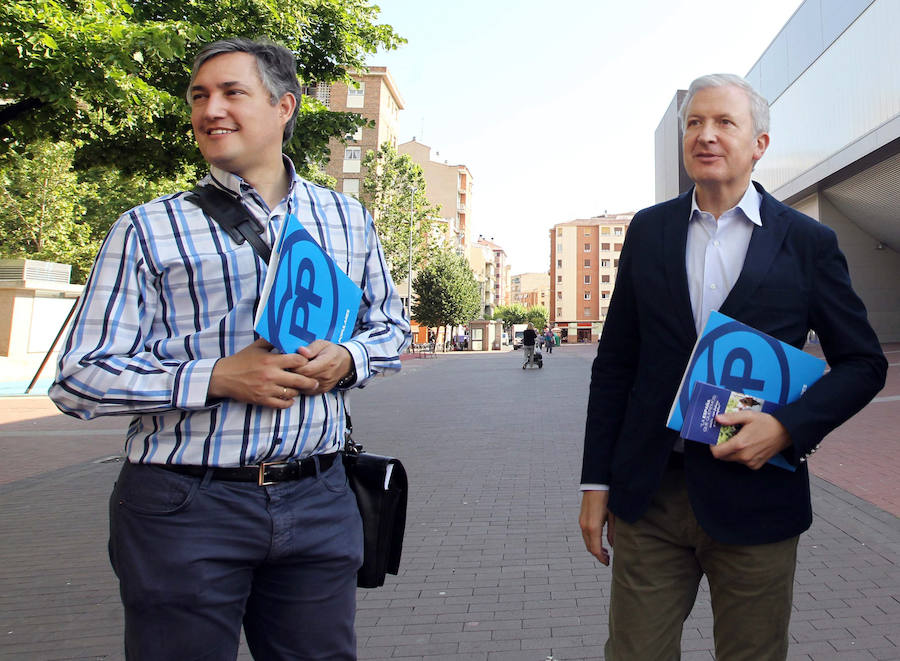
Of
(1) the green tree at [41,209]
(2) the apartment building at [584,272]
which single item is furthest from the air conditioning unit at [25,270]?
(2) the apartment building at [584,272]

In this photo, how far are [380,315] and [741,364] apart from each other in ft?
2.96

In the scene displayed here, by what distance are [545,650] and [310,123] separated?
8532mm

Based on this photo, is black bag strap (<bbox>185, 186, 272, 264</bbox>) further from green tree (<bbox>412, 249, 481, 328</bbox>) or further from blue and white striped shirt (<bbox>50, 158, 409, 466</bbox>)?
green tree (<bbox>412, 249, 481, 328</bbox>)


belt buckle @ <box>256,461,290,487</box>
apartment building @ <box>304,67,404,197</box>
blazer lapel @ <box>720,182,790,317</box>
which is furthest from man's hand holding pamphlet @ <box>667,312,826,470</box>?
apartment building @ <box>304,67,404,197</box>

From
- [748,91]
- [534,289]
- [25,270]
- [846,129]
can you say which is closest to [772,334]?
[748,91]

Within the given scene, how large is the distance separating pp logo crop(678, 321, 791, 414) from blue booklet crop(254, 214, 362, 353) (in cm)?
82

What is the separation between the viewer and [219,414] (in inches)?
62.0

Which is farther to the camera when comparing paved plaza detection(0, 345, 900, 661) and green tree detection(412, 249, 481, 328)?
green tree detection(412, 249, 481, 328)

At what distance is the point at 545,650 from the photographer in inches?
127

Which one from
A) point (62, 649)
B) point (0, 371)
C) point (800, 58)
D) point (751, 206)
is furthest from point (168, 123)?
point (800, 58)

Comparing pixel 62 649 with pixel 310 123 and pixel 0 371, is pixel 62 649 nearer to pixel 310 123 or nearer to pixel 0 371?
pixel 310 123

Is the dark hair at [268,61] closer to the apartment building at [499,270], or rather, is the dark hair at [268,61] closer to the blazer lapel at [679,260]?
the blazer lapel at [679,260]

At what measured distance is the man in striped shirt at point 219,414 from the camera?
59.1 inches

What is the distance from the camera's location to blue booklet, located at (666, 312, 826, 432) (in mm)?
1711
